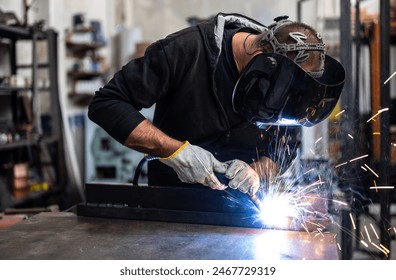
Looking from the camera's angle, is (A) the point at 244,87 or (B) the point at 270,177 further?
(B) the point at 270,177

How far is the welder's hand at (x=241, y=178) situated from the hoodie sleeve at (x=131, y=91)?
38 cm

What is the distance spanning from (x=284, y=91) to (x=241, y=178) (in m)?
0.34

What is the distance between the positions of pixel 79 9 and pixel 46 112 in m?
1.43

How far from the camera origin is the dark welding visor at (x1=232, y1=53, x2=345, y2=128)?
5.43 feet

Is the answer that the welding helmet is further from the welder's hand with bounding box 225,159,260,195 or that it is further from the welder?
the welder's hand with bounding box 225,159,260,195

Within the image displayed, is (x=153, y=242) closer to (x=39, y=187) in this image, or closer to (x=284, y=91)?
(x=284, y=91)

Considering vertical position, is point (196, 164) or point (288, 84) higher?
point (288, 84)

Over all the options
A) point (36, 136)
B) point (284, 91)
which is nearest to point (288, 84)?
point (284, 91)

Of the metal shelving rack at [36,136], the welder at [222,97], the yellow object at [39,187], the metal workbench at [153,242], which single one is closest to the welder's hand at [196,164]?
the welder at [222,97]

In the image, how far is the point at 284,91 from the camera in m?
1.68

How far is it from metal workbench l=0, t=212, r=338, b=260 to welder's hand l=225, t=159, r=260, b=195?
0.16 meters
